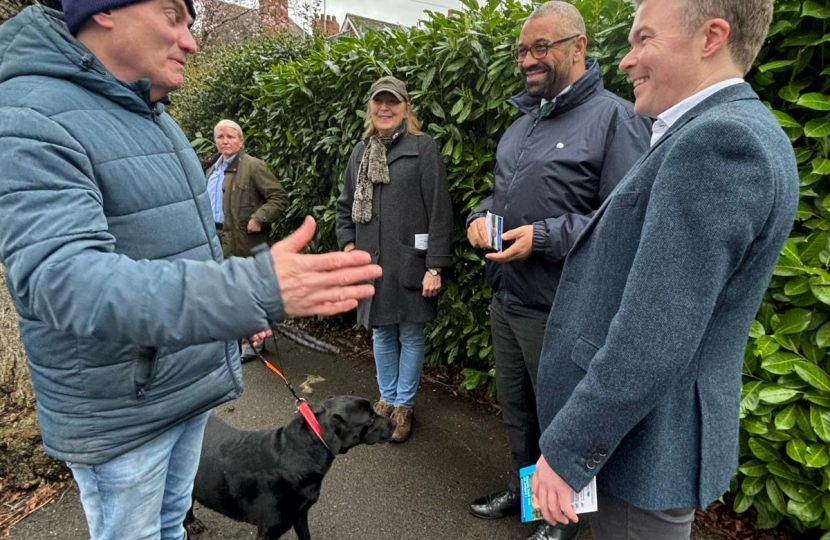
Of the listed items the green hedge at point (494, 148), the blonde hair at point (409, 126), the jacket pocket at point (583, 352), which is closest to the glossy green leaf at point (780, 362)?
the green hedge at point (494, 148)

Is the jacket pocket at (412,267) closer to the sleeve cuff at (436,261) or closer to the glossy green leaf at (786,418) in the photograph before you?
the sleeve cuff at (436,261)

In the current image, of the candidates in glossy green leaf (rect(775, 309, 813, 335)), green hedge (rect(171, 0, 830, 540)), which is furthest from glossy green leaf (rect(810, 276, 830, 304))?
glossy green leaf (rect(775, 309, 813, 335))

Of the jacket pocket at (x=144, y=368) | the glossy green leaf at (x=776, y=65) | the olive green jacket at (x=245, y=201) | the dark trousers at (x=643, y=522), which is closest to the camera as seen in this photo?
the dark trousers at (x=643, y=522)

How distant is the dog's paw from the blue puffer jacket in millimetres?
1376

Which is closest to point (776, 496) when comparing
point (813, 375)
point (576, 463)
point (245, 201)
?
point (813, 375)

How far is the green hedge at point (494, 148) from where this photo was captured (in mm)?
1981

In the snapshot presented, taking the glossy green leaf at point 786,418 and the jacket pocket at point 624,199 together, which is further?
the glossy green leaf at point 786,418

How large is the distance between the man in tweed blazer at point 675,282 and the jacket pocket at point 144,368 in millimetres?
1147

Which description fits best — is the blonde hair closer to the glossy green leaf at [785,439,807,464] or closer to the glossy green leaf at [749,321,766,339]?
the glossy green leaf at [749,321,766,339]

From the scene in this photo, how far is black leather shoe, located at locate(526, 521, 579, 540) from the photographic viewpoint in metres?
2.39

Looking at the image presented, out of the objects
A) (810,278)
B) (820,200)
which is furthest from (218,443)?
(820,200)

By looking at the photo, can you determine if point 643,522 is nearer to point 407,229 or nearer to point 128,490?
point 128,490

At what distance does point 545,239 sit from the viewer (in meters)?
2.02

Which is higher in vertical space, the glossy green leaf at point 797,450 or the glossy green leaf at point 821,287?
the glossy green leaf at point 821,287
